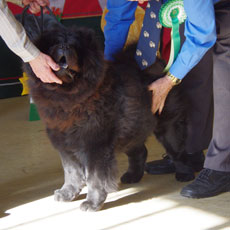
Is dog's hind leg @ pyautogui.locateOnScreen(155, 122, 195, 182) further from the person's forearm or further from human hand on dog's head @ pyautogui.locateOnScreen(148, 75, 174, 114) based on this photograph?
the person's forearm

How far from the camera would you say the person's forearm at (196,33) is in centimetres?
192

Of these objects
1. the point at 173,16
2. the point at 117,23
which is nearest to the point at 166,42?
the point at 117,23

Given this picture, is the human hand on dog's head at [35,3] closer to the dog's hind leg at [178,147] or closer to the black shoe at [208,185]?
the dog's hind leg at [178,147]

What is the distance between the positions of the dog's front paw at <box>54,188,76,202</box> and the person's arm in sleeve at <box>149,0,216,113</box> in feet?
2.03

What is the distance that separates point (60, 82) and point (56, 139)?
0.34 meters

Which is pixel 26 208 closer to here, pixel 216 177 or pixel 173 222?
pixel 173 222

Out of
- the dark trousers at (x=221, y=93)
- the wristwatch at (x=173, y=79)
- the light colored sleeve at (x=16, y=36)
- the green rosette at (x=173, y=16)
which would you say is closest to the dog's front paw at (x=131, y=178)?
the dark trousers at (x=221, y=93)

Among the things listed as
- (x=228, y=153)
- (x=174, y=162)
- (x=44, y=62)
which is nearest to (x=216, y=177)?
(x=228, y=153)

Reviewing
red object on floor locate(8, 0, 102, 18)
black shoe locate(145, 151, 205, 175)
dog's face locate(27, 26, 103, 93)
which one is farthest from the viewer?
red object on floor locate(8, 0, 102, 18)

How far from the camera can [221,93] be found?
2254 millimetres

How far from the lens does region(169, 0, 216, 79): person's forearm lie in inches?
75.4

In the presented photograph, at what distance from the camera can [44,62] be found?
6.39ft

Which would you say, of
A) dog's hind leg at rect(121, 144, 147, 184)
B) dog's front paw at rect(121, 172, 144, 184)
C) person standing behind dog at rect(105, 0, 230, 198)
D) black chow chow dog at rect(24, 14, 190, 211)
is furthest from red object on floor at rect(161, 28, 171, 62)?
dog's front paw at rect(121, 172, 144, 184)

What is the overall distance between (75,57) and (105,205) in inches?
30.5
